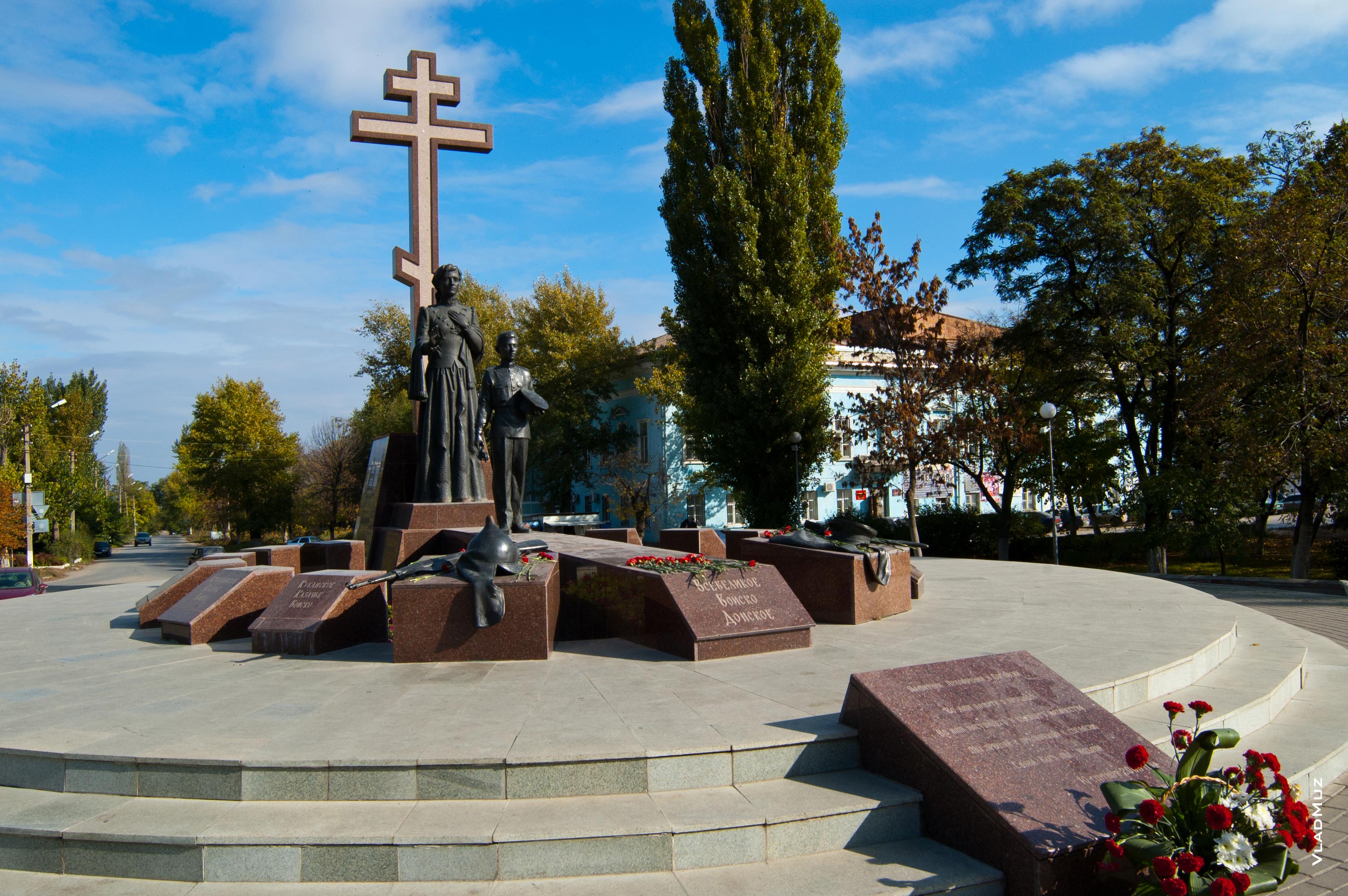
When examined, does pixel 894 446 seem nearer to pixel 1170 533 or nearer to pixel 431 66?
pixel 1170 533

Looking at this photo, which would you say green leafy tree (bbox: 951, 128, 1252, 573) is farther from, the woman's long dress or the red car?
the red car

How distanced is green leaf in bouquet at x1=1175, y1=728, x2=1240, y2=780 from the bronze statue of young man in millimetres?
7725

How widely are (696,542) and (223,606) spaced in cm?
678

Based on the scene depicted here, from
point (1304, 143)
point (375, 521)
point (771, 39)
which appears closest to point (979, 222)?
point (1304, 143)

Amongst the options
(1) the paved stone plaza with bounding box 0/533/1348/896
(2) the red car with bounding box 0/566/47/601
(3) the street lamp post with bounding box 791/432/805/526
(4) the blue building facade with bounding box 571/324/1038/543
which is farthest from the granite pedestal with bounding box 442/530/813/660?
(4) the blue building facade with bounding box 571/324/1038/543

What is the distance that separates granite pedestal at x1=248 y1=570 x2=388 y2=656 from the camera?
286 inches

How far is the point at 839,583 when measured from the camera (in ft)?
27.9

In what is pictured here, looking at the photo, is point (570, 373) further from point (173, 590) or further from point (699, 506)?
point (173, 590)

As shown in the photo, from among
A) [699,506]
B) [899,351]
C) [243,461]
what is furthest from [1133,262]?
[243,461]

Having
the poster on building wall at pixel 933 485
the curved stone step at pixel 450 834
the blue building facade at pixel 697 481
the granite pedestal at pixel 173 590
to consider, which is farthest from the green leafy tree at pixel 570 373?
the curved stone step at pixel 450 834

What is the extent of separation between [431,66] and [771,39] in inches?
460

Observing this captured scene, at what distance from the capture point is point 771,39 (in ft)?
70.1

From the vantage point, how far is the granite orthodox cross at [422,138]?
1234 centimetres

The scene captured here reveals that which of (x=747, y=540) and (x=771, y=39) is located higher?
(x=771, y=39)
